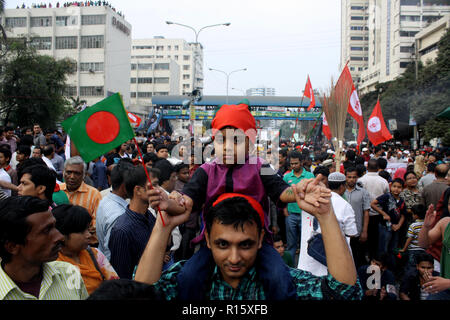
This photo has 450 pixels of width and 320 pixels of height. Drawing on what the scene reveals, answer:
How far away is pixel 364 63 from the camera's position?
99.6 meters

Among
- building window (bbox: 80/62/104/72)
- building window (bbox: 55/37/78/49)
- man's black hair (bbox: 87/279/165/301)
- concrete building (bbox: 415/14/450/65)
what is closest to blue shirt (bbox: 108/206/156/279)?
man's black hair (bbox: 87/279/165/301)

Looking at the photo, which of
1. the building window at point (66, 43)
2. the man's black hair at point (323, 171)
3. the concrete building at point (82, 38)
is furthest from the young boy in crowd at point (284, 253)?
the building window at point (66, 43)

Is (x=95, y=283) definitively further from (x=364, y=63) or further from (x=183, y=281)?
(x=364, y=63)

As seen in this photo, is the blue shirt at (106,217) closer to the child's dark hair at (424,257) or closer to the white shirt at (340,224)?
the white shirt at (340,224)

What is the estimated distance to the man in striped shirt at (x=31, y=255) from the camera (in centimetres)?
199

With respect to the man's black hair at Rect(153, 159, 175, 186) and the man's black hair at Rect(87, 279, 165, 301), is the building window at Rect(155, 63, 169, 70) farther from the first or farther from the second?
the man's black hair at Rect(87, 279, 165, 301)

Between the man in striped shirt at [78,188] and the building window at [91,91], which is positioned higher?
the building window at [91,91]

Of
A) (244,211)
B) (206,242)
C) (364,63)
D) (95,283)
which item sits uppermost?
(364,63)

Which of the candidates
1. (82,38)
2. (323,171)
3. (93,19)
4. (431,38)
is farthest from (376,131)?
(82,38)

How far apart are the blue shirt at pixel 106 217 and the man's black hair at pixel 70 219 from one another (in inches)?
29.4

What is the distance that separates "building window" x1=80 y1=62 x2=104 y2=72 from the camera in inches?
2135
